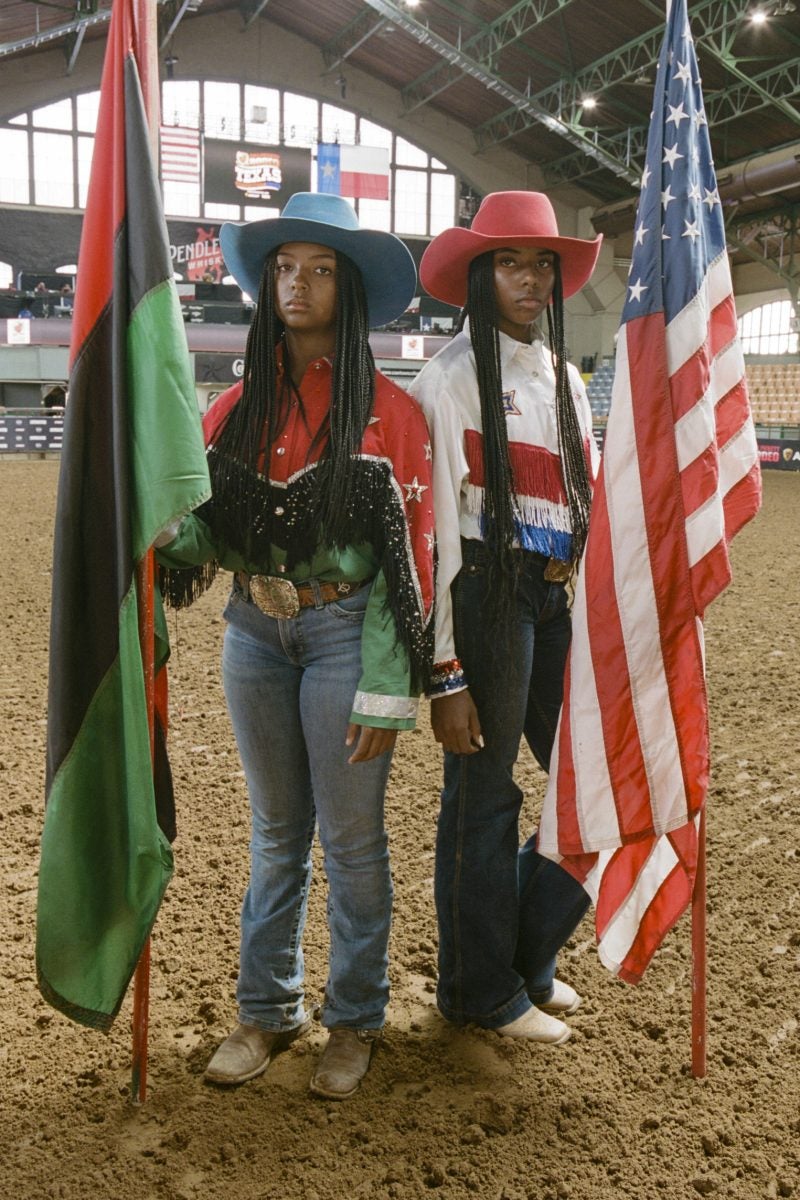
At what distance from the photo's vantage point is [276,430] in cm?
200

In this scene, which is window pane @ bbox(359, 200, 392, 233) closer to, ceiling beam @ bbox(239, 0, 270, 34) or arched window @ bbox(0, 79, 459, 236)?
arched window @ bbox(0, 79, 459, 236)

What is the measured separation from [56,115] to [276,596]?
25791mm

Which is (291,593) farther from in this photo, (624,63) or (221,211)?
(221,211)

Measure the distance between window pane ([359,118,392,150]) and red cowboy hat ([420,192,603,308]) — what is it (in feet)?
85.6

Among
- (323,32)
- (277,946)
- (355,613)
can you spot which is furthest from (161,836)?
(323,32)

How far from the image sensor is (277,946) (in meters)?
2.13

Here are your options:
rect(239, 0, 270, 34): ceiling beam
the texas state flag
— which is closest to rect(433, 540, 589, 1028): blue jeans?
the texas state flag

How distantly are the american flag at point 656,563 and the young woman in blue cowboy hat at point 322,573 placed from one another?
403 millimetres

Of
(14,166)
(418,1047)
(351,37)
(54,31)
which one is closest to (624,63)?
(351,37)

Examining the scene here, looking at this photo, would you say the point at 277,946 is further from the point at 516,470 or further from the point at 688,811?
the point at 516,470

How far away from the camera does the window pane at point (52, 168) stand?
78.4 ft

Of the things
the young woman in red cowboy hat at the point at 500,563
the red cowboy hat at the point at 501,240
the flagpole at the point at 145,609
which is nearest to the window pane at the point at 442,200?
the red cowboy hat at the point at 501,240

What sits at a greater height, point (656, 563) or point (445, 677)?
point (656, 563)

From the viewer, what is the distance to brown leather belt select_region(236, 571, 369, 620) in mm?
1968
